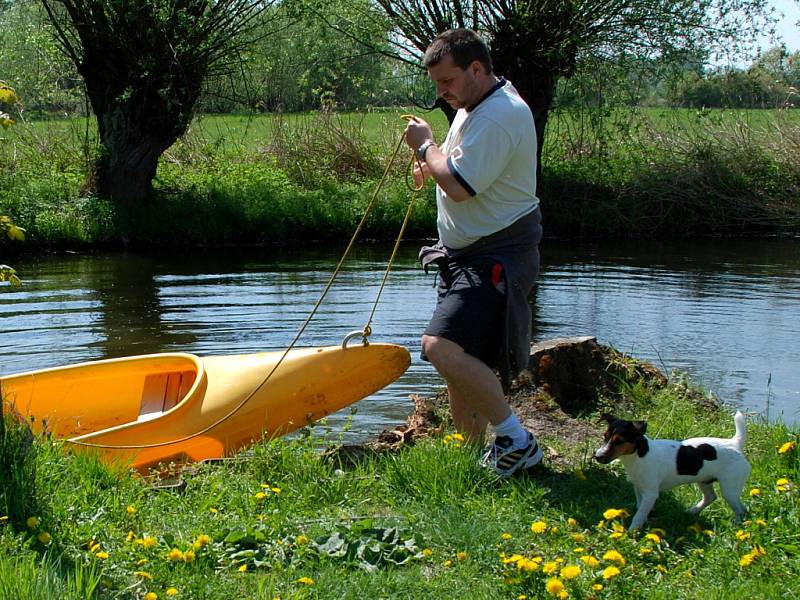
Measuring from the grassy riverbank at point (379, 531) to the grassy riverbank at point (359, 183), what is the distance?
11.2 meters

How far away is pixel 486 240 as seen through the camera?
4500 mm

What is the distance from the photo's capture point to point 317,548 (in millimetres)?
3693

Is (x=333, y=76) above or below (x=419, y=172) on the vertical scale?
above

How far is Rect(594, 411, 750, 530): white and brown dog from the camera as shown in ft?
12.9

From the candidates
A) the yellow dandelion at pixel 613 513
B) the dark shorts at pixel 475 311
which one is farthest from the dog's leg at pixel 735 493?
the dark shorts at pixel 475 311

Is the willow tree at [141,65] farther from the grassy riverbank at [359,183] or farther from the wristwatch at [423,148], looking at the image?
the wristwatch at [423,148]

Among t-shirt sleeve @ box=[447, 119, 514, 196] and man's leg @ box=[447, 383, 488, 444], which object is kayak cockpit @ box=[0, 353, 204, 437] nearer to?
man's leg @ box=[447, 383, 488, 444]

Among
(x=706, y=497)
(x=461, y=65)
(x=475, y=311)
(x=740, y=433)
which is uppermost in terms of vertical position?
(x=461, y=65)

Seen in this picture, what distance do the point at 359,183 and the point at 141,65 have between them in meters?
4.48

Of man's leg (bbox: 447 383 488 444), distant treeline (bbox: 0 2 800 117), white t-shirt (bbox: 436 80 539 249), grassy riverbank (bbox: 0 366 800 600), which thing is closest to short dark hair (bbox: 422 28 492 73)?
white t-shirt (bbox: 436 80 539 249)

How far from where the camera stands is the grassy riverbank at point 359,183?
15562mm

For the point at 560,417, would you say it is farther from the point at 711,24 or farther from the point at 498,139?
the point at 711,24

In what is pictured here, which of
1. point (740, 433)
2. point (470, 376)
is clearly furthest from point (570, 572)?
point (470, 376)

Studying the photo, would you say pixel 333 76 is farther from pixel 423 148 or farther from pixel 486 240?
pixel 486 240
